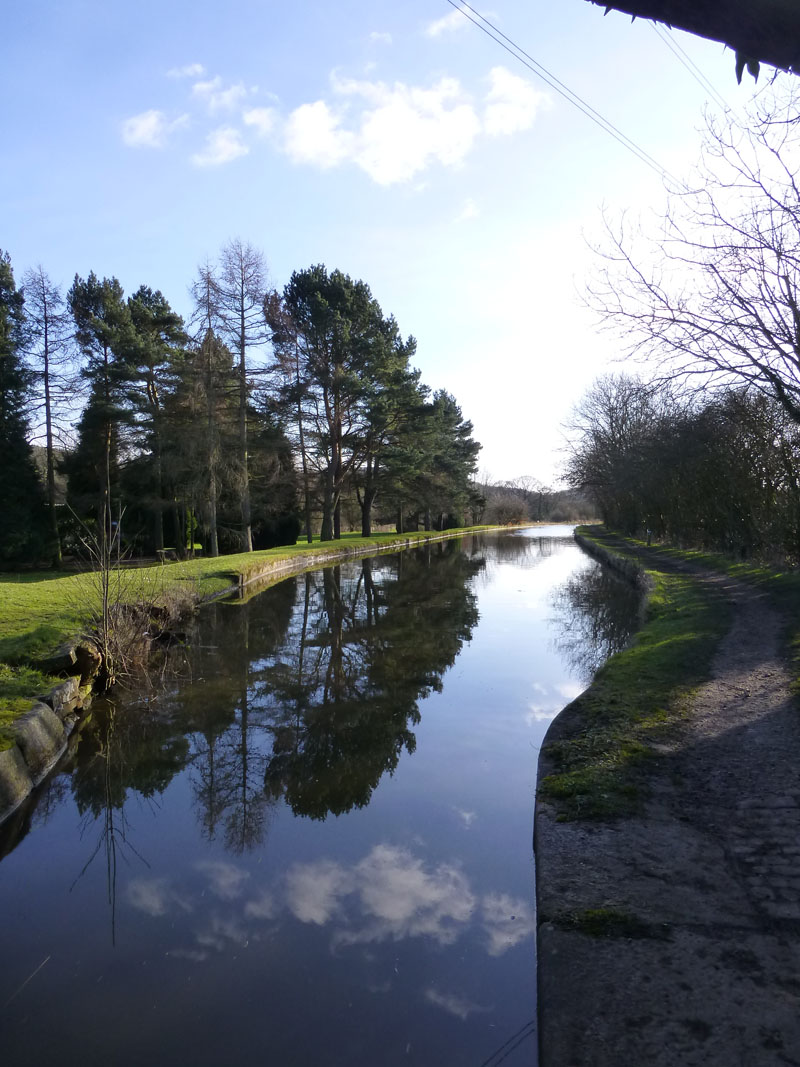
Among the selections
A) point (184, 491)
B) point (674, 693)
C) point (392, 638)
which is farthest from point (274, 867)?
point (184, 491)

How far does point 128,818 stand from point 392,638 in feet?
25.0

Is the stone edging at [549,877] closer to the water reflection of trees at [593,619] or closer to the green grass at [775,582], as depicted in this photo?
the green grass at [775,582]

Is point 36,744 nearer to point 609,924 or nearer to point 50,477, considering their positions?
point 609,924

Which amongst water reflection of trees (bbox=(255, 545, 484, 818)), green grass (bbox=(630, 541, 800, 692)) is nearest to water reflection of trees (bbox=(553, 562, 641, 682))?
water reflection of trees (bbox=(255, 545, 484, 818))

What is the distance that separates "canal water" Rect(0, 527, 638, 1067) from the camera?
3.42m

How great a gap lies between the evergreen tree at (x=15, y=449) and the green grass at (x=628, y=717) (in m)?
27.5

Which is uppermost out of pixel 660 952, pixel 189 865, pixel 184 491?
pixel 184 491

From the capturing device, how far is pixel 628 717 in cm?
680

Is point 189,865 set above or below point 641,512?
below

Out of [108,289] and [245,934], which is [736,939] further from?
[108,289]

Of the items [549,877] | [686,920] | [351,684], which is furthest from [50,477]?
[686,920]

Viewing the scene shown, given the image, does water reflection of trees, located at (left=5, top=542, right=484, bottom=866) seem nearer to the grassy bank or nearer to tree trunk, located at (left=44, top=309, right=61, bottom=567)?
the grassy bank

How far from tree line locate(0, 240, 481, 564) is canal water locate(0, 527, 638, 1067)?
20.1 m

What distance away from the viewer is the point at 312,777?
6672mm
